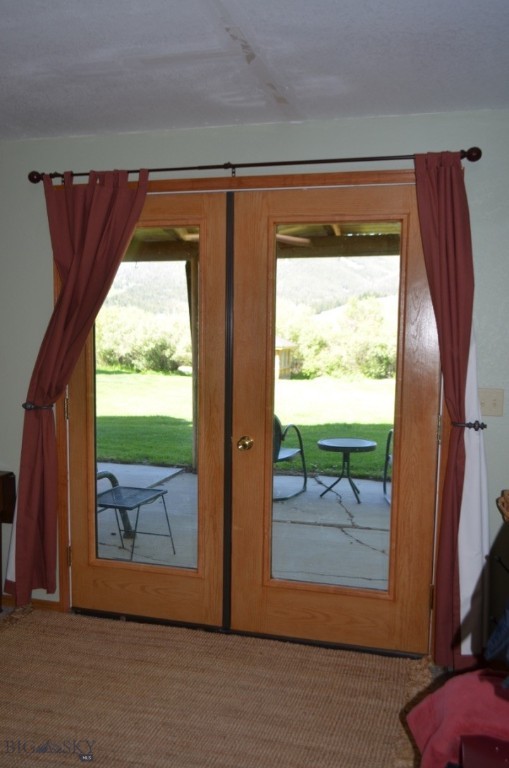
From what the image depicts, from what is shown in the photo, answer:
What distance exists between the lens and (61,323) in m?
2.98

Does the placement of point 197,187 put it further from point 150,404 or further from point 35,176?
point 150,404

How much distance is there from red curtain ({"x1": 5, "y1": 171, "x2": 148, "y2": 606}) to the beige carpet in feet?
1.23

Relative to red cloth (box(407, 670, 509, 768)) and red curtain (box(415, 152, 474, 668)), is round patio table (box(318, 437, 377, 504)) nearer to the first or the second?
red curtain (box(415, 152, 474, 668))

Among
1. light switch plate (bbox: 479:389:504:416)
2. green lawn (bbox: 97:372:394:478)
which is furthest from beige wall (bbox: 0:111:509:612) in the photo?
green lawn (bbox: 97:372:394:478)

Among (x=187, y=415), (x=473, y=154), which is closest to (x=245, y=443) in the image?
(x=187, y=415)

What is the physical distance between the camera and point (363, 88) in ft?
7.93

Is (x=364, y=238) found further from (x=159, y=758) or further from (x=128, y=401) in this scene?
(x=159, y=758)

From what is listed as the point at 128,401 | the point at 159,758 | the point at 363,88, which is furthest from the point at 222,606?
the point at 363,88

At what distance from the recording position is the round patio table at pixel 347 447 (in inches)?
113

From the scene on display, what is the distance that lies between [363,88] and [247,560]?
213 centimetres

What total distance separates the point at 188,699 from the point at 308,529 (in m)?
0.91

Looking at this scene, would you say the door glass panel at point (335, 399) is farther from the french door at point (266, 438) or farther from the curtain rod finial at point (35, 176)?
the curtain rod finial at point (35, 176)

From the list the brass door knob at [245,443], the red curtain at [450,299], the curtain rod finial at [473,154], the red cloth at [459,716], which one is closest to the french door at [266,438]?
the brass door knob at [245,443]

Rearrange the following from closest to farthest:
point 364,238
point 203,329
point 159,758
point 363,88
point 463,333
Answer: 1. point 159,758
2. point 363,88
3. point 463,333
4. point 364,238
5. point 203,329
